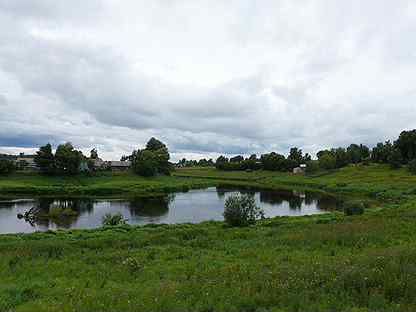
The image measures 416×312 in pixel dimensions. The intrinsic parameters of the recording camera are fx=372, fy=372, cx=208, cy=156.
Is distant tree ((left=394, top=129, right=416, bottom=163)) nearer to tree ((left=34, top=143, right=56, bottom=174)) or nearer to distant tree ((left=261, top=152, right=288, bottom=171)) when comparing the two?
distant tree ((left=261, top=152, right=288, bottom=171))

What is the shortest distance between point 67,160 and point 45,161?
6.00 metres

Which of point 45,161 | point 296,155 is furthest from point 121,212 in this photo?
point 296,155

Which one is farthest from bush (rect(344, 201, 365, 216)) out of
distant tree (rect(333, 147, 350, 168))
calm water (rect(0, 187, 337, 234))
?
distant tree (rect(333, 147, 350, 168))

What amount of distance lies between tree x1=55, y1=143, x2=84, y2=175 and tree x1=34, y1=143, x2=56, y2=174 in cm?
145

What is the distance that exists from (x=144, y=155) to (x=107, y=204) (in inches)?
2269

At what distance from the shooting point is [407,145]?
415ft

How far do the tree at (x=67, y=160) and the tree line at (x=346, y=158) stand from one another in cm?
8690

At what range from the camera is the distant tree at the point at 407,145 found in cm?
12500

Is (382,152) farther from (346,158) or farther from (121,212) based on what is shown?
(121,212)

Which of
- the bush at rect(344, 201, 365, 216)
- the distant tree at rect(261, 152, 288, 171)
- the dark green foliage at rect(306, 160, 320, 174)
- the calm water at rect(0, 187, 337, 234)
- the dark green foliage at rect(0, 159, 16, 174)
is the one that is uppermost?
the distant tree at rect(261, 152, 288, 171)

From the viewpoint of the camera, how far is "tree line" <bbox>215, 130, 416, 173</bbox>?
124438 millimetres

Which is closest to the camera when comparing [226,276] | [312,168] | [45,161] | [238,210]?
[226,276]

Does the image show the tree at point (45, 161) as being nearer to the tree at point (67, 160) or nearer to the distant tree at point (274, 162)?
the tree at point (67, 160)

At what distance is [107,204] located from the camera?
2569 inches
